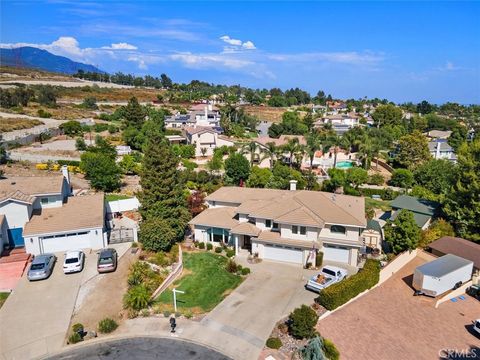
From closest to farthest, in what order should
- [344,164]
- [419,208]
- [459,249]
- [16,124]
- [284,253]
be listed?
[284,253], [459,249], [419,208], [344,164], [16,124]

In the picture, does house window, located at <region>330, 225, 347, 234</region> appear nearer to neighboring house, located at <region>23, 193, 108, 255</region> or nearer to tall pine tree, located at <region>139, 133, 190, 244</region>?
tall pine tree, located at <region>139, 133, 190, 244</region>

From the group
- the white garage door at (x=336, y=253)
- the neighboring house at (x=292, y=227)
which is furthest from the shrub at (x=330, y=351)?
the white garage door at (x=336, y=253)

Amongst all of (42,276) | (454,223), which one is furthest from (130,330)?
(454,223)

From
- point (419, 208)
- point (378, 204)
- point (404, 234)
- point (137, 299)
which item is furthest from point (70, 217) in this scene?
point (378, 204)

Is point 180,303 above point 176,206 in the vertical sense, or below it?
below

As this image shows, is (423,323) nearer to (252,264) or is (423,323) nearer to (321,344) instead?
(321,344)

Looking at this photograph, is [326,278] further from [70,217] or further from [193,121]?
[193,121]
